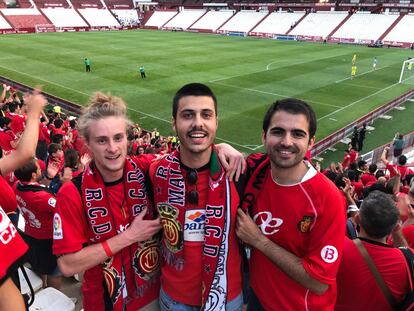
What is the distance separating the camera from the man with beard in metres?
2.42

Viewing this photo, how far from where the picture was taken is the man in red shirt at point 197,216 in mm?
2605

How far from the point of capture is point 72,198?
2.59 metres

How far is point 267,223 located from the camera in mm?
2650

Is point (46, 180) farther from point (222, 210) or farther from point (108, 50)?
point (108, 50)

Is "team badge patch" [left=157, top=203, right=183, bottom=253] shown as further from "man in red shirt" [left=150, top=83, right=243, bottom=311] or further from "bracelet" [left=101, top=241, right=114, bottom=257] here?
"bracelet" [left=101, top=241, right=114, bottom=257]

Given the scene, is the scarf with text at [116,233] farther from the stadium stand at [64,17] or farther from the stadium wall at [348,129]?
the stadium stand at [64,17]

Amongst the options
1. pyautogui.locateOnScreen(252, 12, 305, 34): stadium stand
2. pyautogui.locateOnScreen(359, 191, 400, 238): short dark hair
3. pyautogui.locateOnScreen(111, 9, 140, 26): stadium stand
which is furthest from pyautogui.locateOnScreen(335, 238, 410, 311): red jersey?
pyautogui.locateOnScreen(111, 9, 140, 26): stadium stand

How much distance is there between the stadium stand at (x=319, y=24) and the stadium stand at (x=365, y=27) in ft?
5.32

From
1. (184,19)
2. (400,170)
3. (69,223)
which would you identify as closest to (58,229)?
(69,223)

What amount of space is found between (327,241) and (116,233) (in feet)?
5.35

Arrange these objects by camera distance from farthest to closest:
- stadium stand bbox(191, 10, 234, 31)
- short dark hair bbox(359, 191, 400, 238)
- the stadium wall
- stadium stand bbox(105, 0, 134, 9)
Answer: stadium stand bbox(105, 0, 134, 9) → stadium stand bbox(191, 10, 234, 31) → the stadium wall → short dark hair bbox(359, 191, 400, 238)

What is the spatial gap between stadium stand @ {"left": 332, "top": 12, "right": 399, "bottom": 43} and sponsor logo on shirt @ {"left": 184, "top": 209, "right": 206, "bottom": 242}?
49856 millimetres

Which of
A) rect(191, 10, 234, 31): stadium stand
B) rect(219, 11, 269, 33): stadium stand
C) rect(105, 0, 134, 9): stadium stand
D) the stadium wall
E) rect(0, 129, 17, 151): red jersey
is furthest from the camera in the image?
rect(105, 0, 134, 9): stadium stand

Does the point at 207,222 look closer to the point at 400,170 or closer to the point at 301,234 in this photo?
the point at 301,234
